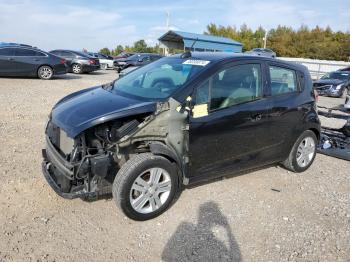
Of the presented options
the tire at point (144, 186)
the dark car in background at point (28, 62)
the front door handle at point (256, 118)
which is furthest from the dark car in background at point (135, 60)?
the tire at point (144, 186)

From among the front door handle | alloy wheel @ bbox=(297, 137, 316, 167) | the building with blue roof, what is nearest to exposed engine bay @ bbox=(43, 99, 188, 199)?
the front door handle

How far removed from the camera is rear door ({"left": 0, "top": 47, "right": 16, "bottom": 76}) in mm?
14886

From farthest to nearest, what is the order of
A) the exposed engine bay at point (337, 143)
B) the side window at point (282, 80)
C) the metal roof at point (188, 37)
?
the metal roof at point (188, 37), the exposed engine bay at point (337, 143), the side window at point (282, 80)

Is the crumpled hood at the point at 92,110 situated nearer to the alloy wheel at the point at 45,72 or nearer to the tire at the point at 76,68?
the alloy wheel at the point at 45,72

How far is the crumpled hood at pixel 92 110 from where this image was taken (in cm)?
366

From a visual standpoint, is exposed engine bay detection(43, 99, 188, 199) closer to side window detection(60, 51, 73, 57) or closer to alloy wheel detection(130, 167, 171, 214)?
alloy wheel detection(130, 167, 171, 214)

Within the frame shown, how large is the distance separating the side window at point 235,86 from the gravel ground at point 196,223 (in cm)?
123

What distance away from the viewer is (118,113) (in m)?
3.73

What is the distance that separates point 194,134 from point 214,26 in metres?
73.5

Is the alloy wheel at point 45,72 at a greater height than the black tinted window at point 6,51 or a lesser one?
lesser

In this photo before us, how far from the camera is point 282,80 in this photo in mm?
5129

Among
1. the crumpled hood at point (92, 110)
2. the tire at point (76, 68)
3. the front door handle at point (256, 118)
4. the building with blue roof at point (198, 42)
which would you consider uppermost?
the building with blue roof at point (198, 42)

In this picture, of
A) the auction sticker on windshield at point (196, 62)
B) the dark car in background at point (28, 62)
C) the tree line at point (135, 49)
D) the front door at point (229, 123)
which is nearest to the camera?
the front door at point (229, 123)

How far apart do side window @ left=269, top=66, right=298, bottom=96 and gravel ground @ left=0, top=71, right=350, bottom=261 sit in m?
1.31
